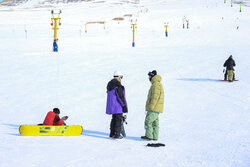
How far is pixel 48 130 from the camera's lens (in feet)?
25.1

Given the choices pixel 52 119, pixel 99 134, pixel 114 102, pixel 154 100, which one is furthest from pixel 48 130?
pixel 154 100

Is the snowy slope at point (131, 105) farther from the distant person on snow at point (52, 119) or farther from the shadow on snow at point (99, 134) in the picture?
the distant person on snow at point (52, 119)

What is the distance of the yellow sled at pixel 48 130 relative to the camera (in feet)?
25.0

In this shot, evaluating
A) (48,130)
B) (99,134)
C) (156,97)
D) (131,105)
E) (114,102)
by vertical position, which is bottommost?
(99,134)

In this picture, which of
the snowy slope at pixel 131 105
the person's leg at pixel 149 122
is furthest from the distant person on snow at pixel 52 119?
the person's leg at pixel 149 122

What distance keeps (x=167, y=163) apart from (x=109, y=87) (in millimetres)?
2095

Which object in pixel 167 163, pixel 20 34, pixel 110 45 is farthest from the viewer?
pixel 20 34

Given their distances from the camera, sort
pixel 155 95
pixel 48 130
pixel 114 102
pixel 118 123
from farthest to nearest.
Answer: pixel 48 130 → pixel 118 123 → pixel 114 102 → pixel 155 95

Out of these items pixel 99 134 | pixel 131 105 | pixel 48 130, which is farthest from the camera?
pixel 131 105

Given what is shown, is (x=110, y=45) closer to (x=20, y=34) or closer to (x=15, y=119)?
(x=20, y=34)

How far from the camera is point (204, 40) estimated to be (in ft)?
122

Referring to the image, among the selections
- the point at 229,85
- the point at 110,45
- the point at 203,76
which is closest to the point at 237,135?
the point at 229,85

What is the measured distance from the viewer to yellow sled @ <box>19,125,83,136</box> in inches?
300

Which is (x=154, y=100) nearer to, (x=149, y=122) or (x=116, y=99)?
(x=149, y=122)
